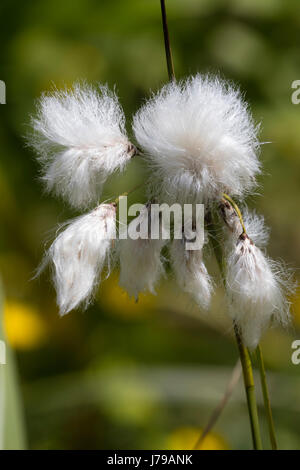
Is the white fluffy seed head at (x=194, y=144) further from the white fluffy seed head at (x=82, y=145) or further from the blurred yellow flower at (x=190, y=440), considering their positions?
the blurred yellow flower at (x=190, y=440)

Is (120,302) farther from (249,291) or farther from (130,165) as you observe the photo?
(249,291)

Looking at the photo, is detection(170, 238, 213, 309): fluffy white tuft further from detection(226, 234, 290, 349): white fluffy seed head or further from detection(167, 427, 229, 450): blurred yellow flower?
detection(167, 427, 229, 450): blurred yellow flower

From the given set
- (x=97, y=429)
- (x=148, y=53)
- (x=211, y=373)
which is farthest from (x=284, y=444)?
(x=148, y=53)

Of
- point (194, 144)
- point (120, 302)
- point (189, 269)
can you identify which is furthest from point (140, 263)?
point (120, 302)

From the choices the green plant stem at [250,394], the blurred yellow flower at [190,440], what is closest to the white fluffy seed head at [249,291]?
the green plant stem at [250,394]

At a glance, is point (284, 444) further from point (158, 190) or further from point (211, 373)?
point (158, 190)

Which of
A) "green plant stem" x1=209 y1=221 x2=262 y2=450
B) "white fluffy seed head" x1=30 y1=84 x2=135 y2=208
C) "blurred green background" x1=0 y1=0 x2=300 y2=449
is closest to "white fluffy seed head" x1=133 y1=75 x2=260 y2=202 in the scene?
"white fluffy seed head" x1=30 y1=84 x2=135 y2=208
